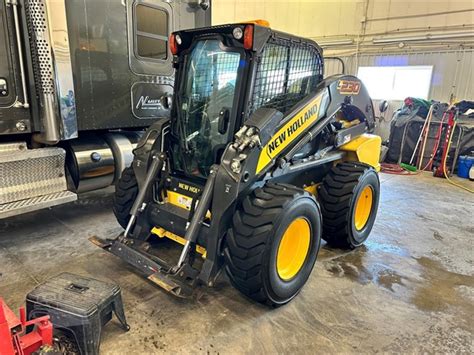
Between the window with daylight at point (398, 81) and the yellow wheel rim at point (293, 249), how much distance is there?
707 centimetres

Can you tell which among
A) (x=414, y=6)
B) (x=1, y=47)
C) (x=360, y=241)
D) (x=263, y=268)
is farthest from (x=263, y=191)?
(x=414, y=6)

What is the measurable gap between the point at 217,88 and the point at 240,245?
4.36 ft

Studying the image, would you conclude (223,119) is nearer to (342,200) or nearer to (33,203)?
(342,200)

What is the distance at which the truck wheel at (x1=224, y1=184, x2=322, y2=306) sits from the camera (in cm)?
236

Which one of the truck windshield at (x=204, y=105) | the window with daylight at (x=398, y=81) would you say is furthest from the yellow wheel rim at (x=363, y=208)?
the window with daylight at (x=398, y=81)

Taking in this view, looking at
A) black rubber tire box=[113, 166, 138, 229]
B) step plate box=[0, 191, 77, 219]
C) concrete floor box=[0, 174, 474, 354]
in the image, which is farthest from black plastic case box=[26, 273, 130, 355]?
step plate box=[0, 191, 77, 219]

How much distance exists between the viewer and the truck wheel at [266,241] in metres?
2.36

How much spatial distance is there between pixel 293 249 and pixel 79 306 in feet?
5.17

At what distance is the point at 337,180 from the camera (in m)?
3.49

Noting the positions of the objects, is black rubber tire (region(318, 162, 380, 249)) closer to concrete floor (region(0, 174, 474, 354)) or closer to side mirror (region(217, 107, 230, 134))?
concrete floor (region(0, 174, 474, 354))

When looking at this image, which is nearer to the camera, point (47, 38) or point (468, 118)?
point (47, 38)

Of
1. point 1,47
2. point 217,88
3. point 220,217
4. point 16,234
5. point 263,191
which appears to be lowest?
point 16,234

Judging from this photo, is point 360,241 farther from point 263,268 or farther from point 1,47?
point 1,47

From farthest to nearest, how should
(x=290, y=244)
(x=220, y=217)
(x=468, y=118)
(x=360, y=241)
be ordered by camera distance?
(x=468, y=118) < (x=360, y=241) < (x=290, y=244) < (x=220, y=217)
